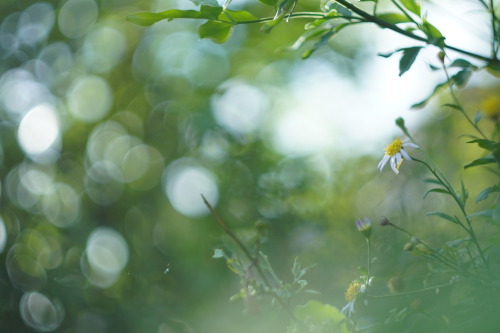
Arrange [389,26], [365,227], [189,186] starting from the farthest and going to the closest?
[189,186] → [365,227] → [389,26]

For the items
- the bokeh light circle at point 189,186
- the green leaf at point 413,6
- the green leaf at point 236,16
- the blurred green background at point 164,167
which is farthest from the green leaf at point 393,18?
the bokeh light circle at point 189,186

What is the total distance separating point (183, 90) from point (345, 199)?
618 millimetres

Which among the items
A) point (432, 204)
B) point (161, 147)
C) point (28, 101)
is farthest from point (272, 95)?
point (28, 101)

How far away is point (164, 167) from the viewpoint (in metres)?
1.54

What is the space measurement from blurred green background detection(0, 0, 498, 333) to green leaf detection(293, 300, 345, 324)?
40 cm

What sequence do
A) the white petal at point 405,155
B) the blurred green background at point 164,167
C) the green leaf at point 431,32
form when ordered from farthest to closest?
the blurred green background at point 164,167, the white petal at point 405,155, the green leaf at point 431,32

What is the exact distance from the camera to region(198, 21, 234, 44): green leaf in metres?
0.51

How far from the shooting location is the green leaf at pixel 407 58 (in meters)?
0.47

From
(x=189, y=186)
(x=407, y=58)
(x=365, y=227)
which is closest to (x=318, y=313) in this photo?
(x=365, y=227)

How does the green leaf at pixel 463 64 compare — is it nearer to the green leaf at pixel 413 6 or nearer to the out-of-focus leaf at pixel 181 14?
the green leaf at pixel 413 6

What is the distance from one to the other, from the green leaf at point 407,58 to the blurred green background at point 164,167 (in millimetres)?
440

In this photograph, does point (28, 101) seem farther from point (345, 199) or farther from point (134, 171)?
point (345, 199)

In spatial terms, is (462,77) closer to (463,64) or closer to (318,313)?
(463,64)

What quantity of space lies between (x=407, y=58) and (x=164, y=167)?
1124mm
